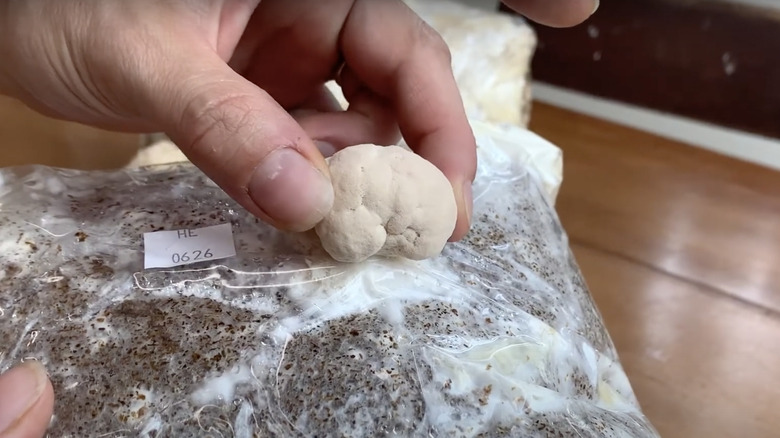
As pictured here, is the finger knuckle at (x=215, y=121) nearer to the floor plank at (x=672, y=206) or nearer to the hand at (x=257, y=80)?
the hand at (x=257, y=80)

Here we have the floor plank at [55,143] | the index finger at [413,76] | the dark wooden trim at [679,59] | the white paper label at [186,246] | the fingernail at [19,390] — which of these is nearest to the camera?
the fingernail at [19,390]

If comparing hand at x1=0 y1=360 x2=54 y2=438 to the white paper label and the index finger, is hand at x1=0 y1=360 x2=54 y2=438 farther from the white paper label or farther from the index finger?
the index finger

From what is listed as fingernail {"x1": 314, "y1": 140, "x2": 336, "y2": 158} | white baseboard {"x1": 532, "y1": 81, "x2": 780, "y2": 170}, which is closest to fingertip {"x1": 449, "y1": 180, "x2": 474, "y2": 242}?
fingernail {"x1": 314, "y1": 140, "x2": 336, "y2": 158}

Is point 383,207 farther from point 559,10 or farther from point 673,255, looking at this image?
point 673,255

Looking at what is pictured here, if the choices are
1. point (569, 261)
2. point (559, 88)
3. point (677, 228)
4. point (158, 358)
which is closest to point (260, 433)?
point (158, 358)

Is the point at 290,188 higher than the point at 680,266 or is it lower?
higher

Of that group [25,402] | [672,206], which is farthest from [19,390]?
[672,206]

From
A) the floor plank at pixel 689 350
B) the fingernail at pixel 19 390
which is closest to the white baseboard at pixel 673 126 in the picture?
the floor plank at pixel 689 350
